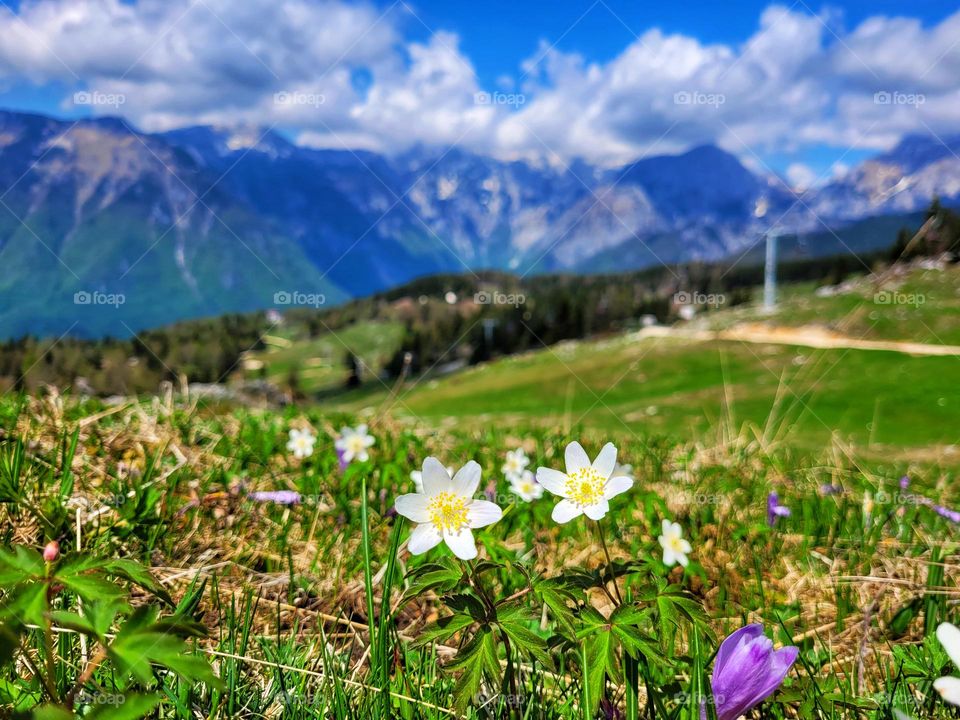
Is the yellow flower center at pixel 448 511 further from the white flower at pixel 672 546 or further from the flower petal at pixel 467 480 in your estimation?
the white flower at pixel 672 546

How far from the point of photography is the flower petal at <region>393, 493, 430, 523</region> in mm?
1265

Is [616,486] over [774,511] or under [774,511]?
over

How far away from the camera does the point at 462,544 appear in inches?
48.5

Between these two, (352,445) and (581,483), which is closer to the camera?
(581,483)

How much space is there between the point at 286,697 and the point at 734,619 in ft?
5.51

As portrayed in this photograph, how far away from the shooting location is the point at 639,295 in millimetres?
56688

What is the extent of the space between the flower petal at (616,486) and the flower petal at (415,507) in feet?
1.15

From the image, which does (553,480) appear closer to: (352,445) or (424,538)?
(424,538)

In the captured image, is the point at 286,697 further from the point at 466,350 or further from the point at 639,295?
the point at 639,295

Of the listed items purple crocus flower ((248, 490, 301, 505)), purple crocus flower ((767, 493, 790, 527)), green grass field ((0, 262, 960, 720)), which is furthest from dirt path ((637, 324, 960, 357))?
purple crocus flower ((248, 490, 301, 505))

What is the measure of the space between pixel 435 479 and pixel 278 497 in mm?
1836

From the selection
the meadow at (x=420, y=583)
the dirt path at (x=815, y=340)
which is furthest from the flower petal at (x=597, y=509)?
the dirt path at (x=815, y=340)

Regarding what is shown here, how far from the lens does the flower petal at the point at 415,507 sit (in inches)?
49.8

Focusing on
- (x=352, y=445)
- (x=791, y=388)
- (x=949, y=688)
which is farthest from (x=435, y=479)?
(x=791, y=388)
